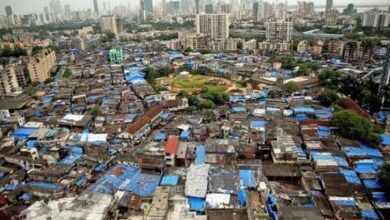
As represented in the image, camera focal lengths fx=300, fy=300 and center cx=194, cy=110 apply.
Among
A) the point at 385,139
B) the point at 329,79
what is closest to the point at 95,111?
the point at 385,139

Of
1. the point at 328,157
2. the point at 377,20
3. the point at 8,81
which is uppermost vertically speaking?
the point at 377,20

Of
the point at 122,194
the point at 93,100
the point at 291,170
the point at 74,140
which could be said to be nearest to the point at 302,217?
the point at 291,170

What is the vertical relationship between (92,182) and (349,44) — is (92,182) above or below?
below

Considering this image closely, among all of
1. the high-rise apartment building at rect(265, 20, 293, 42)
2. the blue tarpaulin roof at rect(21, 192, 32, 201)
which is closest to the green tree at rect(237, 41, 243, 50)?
the high-rise apartment building at rect(265, 20, 293, 42)

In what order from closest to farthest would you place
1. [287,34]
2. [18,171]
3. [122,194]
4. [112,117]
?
1. [122,194]
2. [18,171]
3. [112,117]
4. [287,34]

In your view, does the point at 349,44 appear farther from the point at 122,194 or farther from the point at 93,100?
the point at 122,194

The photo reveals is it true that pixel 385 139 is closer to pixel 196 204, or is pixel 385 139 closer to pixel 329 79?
pixel 196 204
